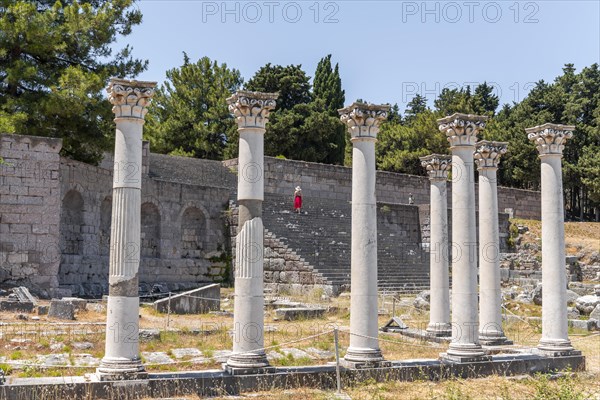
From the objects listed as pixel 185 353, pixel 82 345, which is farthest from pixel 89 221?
pixel 185 353

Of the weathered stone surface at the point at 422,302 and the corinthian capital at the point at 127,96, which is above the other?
the corinthian capital at the point at 127,96

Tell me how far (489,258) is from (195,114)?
113 feet

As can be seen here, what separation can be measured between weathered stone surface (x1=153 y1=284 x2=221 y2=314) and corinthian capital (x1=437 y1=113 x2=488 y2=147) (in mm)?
10008

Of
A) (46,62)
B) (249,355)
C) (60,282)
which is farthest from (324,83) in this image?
(249,355)

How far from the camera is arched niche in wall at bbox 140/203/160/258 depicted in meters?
29.1

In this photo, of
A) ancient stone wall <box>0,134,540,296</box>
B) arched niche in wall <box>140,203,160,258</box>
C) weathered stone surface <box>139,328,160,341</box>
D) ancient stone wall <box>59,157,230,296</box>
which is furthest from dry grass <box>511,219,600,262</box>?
weathered stone surface <box>139,328,160,341</box>

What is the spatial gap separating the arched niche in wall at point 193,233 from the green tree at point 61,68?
5.27 m

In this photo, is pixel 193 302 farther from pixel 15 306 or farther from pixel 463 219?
pixel 463 219

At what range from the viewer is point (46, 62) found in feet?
85.2

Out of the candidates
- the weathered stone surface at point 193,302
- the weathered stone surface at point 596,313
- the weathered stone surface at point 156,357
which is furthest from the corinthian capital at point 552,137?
the weathered stone surface at point 193,302

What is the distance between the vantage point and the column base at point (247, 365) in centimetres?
1113

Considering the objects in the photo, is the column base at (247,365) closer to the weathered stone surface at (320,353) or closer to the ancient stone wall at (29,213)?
the weathered stone surface at (320,353)

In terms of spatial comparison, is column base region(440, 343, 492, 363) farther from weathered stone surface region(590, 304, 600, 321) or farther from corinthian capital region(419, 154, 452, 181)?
weathered stone surface region(590, 304, 600, 321)

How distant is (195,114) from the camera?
4700cm
